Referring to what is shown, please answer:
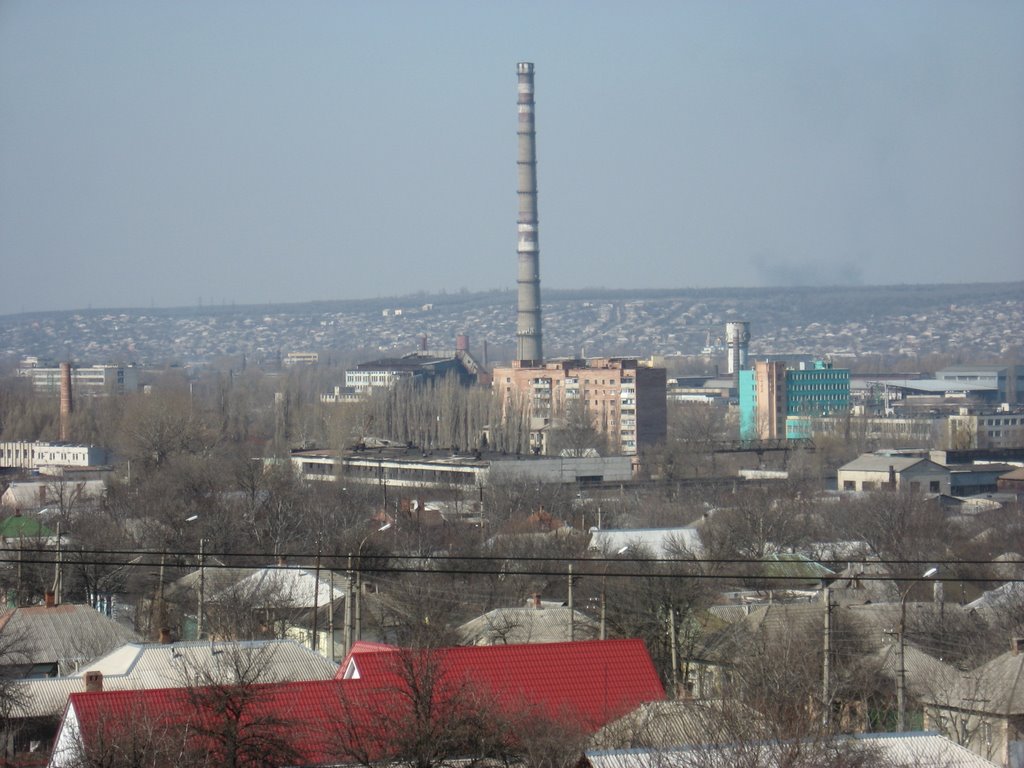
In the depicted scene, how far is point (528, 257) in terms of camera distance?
37.7m

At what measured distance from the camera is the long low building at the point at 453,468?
1977 centimetres

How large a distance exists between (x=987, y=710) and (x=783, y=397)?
88.6 ft

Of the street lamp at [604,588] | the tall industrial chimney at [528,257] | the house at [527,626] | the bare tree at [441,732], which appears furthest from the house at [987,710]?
the tall industrial chimney at [528,257]

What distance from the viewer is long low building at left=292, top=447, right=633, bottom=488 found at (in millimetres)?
19766

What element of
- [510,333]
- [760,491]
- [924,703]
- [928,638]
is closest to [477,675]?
[924,703]

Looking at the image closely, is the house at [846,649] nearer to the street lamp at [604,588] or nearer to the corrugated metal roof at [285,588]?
the street lamp at [604,588]

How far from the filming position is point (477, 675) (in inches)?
227

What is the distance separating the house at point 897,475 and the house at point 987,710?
38.3ft

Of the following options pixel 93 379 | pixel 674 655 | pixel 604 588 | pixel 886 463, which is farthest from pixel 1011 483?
pixel 93 379

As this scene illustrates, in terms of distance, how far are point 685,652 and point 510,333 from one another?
266 ft

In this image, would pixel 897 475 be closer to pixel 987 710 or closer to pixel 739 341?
pixel 987 710

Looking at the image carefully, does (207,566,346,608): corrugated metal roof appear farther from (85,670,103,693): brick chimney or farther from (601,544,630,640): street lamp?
(85,670,103,693): brick chimney

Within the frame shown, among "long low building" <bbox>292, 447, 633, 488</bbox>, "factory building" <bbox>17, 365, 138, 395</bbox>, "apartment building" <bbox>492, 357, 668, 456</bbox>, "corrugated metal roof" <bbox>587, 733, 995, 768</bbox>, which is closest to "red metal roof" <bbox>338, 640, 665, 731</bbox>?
"corrugated metal roof" <bbox>587, 733, 995, 768</bbox>

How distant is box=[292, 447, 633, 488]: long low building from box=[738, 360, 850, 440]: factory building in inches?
387
